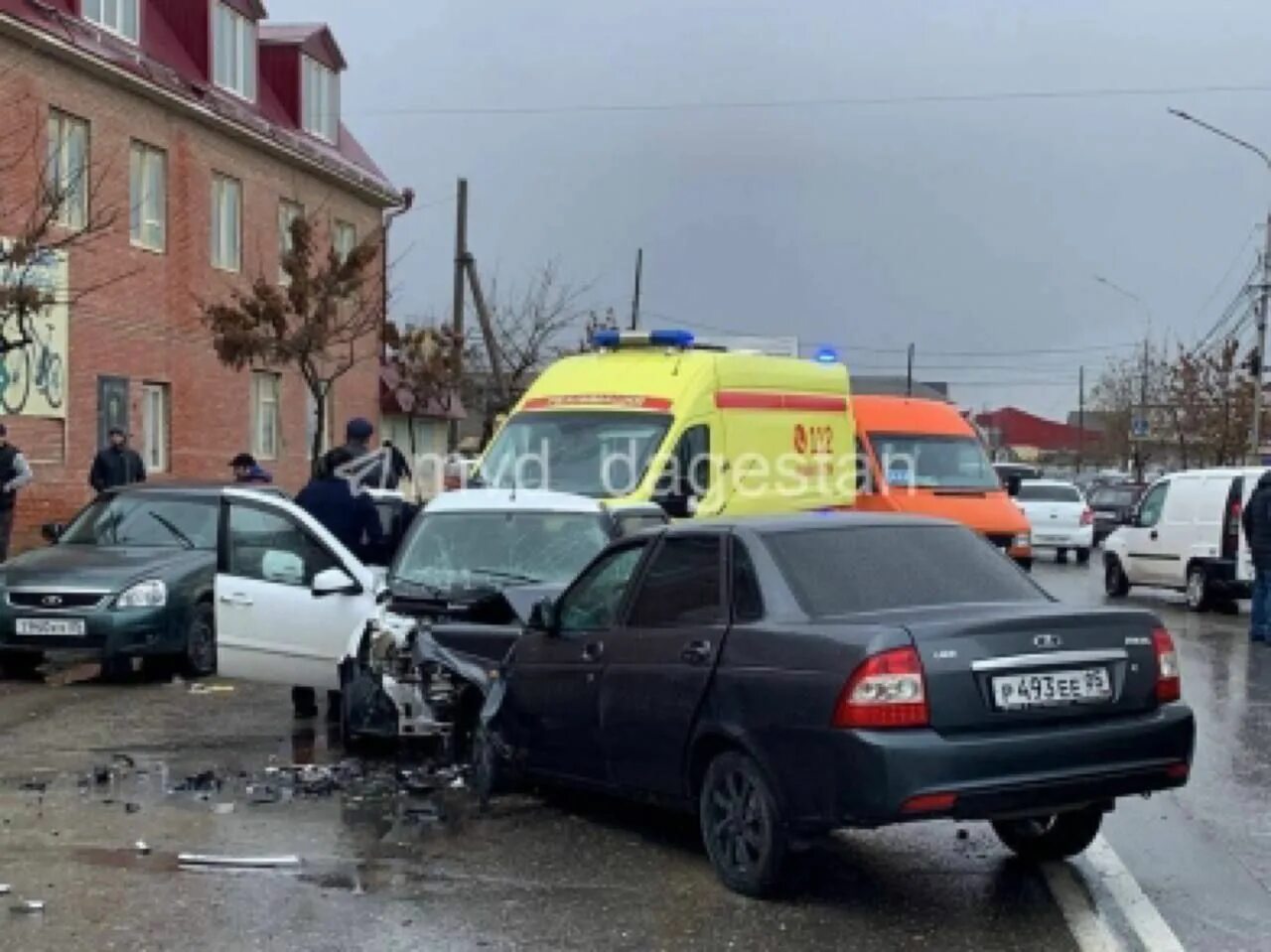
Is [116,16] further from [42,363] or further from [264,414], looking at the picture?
[264,414]

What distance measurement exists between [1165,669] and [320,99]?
91.2 feet

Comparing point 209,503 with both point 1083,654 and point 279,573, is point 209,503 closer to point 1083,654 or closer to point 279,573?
point 279,573

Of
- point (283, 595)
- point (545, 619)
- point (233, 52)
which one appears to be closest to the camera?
point (545, 619)

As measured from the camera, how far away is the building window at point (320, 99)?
31188 mm

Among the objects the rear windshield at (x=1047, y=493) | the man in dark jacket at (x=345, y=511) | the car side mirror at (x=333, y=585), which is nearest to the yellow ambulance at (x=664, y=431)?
the man in dark jacket at (x=345, y=511)

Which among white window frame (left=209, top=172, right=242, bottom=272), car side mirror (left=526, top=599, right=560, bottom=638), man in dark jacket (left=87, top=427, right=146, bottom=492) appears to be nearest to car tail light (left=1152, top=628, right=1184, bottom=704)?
car side mirror (left=526, top=599, right=560, bottom=638)

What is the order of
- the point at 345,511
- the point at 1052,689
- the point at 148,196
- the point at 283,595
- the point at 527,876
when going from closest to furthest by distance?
the point at 1052,689, the point at 527,876, the point at 283,595, the point at 345,511, the point at 148,196

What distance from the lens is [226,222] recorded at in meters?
27.4

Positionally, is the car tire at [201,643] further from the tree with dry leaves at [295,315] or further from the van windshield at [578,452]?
the tree with dry leaves at [295,315]

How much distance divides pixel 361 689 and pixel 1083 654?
4.54 metres

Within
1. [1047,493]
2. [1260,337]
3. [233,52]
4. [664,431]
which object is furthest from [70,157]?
[1260,337]

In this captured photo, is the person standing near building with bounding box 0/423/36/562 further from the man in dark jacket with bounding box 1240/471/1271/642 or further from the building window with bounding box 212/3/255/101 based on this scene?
the man in dark jacket with bounding box 1240/471/1271/642

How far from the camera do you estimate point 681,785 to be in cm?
687

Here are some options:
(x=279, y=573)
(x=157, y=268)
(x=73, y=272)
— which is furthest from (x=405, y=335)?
(x=279, y=573)
